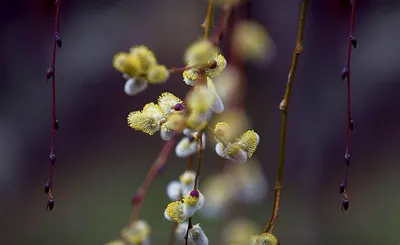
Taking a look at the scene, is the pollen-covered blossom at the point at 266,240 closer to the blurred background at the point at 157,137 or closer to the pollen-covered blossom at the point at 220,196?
the pollen-covered blossom at the point at 220,196

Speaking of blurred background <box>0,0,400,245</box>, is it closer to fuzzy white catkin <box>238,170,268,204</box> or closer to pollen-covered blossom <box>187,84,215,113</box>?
fuzzy white catkin <box>238,170,268,204</box>

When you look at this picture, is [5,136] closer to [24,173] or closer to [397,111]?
[24,173]

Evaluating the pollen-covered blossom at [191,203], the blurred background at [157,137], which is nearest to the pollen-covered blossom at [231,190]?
the pollen-covered blossom at [191,203]

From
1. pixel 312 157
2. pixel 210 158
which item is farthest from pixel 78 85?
pixel 312 157

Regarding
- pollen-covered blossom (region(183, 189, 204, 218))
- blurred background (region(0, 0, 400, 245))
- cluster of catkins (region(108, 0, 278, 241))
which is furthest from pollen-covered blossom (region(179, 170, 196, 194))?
blurred background (region(0, 0, 400, 245))

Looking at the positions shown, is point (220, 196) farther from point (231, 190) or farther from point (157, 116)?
point (157, 116)
